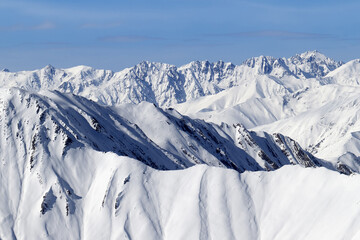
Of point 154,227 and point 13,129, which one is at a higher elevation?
point 13,129

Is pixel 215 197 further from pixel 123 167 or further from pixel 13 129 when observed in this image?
pixel 13 129

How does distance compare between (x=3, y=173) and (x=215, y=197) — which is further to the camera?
(x=3, y=173)

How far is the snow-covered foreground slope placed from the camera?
142750 millimetres

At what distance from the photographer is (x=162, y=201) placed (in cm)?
15500

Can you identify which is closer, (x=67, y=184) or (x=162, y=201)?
(x=162, y=201)

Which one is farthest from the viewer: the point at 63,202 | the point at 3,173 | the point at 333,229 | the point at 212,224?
the point at 3,173

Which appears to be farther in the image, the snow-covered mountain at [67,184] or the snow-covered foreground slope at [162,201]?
the snow-covered mountain at [67,184]

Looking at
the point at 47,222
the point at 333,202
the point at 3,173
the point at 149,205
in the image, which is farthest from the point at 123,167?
the point at 333,202

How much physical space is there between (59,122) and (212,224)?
5940 cm

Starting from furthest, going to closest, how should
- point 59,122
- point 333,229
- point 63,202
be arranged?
1. point 59,122
2. point 63,202
3. point 333,229

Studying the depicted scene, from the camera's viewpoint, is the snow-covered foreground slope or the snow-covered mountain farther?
the snow-covered mountain

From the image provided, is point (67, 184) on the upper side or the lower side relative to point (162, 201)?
upper

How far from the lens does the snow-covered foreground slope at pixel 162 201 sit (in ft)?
468

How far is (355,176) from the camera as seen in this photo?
136000mm
